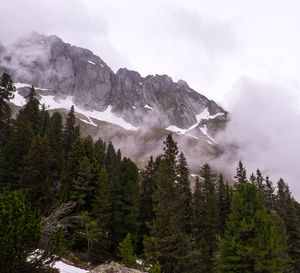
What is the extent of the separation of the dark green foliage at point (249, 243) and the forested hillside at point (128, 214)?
80 mm

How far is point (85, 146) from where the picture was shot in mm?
32188

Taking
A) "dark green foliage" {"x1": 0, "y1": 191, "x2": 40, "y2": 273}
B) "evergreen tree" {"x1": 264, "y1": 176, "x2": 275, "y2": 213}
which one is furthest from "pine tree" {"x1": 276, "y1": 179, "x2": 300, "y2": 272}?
"dark green foliage" {"x1": 0, "y1": 191, "x2": 40, "y2": 273}

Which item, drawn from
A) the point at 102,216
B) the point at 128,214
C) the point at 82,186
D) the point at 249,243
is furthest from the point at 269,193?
the point at 82,186

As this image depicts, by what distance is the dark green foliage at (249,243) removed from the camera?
19.4 metres

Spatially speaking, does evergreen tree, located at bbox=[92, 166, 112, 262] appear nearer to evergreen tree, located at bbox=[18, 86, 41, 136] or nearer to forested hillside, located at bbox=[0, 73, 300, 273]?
forested hillside, located at bbox=[0, 73, 300, 273]

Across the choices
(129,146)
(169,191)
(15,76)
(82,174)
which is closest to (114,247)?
(82,174)

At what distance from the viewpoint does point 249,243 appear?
19844mm

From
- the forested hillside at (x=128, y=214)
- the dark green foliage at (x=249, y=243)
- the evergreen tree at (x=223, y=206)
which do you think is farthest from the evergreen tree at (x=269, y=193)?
Result: the dark green foliage at (x=249, y=243)

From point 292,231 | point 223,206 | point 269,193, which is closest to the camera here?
point 292,231

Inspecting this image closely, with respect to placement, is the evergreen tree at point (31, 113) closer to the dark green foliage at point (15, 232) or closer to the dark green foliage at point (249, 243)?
the dark green foliage at point (249, 243)

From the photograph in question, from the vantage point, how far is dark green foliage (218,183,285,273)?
19.4 metres

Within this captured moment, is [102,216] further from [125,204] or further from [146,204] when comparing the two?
[146,204]

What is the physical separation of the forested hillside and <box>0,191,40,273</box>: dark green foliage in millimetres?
20

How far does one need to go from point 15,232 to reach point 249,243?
19772 millimetres
